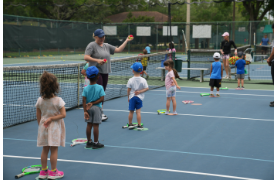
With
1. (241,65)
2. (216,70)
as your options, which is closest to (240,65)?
(241,65)

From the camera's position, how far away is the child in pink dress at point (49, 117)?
4.00m

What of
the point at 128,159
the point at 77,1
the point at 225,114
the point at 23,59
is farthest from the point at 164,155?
the point at 77,1

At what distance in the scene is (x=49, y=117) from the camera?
4062mm

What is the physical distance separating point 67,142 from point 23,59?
836 inches

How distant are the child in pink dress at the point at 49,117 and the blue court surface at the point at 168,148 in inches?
11.0

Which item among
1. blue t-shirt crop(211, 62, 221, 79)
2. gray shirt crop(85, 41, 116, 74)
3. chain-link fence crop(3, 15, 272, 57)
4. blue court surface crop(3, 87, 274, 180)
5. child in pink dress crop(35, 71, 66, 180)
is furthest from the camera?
chain-link fence crop(3, 15, 272, 57)

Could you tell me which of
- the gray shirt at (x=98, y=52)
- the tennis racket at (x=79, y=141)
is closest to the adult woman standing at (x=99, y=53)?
the gray shirt at (x=98, y=52)

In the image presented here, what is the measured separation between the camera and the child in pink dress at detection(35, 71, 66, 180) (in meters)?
4.00

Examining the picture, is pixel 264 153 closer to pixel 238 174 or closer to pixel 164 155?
pixel 238 174

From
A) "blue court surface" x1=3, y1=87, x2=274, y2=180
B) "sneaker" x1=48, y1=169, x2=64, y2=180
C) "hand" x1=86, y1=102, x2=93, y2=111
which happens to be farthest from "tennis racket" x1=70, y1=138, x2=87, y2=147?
"sneaker" x1=48, y1=169, x2=64, y2=180

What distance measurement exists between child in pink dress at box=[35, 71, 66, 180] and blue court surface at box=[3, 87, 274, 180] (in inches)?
11.0

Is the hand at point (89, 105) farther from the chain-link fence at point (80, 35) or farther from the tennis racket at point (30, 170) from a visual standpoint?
the chain-link fence at point (80, 35)

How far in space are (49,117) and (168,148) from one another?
205 cm

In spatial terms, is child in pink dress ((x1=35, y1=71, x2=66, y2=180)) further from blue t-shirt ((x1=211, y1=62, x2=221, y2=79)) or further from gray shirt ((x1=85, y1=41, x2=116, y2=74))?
blue t-shirt ((x1=211, y1=62, x2=221, y2=79))
